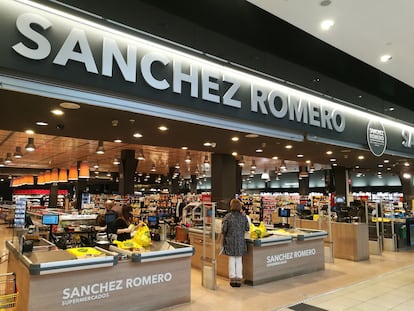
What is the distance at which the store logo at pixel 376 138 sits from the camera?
7.65 metres

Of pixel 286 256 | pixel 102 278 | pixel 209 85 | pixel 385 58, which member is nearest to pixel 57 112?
pixel 209 85

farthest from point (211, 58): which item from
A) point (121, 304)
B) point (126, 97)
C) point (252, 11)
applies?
point (121, 304)

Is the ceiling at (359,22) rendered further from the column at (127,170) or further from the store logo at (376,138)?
the column at (127,170)

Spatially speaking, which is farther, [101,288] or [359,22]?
[359,22]

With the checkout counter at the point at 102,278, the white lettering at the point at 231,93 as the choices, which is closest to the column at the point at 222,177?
the white lettering at the point at 231,93

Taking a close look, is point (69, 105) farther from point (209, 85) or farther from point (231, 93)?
point (231, 93)

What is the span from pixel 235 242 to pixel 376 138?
14.6 ft

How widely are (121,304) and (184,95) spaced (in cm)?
291

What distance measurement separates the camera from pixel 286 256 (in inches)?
256

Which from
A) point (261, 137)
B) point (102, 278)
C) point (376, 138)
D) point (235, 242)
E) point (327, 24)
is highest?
point (327, 24)

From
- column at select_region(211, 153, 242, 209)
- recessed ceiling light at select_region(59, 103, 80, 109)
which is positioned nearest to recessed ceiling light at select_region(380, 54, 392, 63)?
column at select_region(211, 153, 242, 209)

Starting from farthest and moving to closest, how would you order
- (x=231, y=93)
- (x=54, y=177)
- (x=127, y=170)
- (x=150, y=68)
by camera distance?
(x=54, y=177)
(x=127, y=170)
(x=231, y=93)
(x=150, y=68)

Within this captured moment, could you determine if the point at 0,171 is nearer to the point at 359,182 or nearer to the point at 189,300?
the point at 189,300

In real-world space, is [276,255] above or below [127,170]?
below
